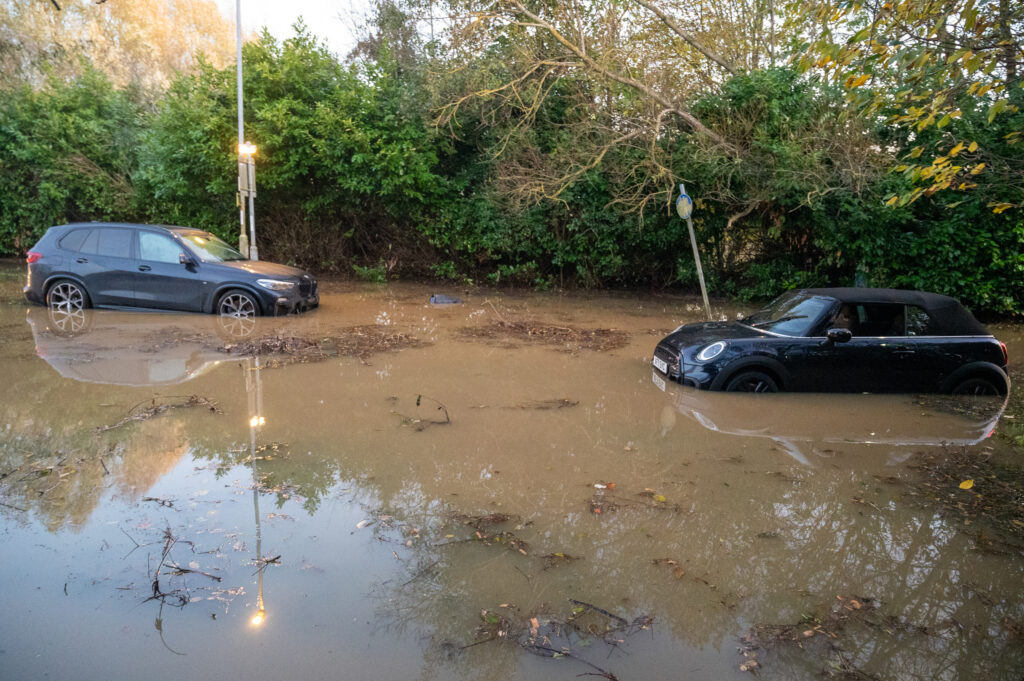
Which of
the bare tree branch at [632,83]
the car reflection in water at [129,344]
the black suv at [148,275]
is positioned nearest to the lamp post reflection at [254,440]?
the car reflection in water at [129,344]

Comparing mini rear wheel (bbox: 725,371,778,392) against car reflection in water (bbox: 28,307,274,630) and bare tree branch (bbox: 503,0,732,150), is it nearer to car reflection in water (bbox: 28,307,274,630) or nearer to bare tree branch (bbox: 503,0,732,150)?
car reflection in water (bbox: 28,307,274,630)

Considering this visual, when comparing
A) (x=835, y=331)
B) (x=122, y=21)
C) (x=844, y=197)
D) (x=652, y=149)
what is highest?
(x=122, y=21)

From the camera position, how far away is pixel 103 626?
351 cm

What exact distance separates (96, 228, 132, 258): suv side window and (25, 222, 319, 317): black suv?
2 cm

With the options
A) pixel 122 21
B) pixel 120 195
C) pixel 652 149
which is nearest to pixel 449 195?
pixel 652 149

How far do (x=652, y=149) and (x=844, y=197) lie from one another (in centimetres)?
400

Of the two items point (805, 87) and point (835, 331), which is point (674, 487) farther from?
point (805, 87)

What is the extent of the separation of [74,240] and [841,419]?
12698 millimetres

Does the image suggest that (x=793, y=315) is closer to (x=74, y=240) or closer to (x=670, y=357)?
(x=670, y=357)

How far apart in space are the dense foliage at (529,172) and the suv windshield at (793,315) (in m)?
5.90

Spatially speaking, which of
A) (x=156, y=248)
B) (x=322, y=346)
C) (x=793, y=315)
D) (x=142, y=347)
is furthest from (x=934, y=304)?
(x=156, y=248)

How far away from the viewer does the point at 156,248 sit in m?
12.3

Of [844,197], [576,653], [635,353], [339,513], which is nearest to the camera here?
[576,653]

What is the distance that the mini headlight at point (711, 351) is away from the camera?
808cm
